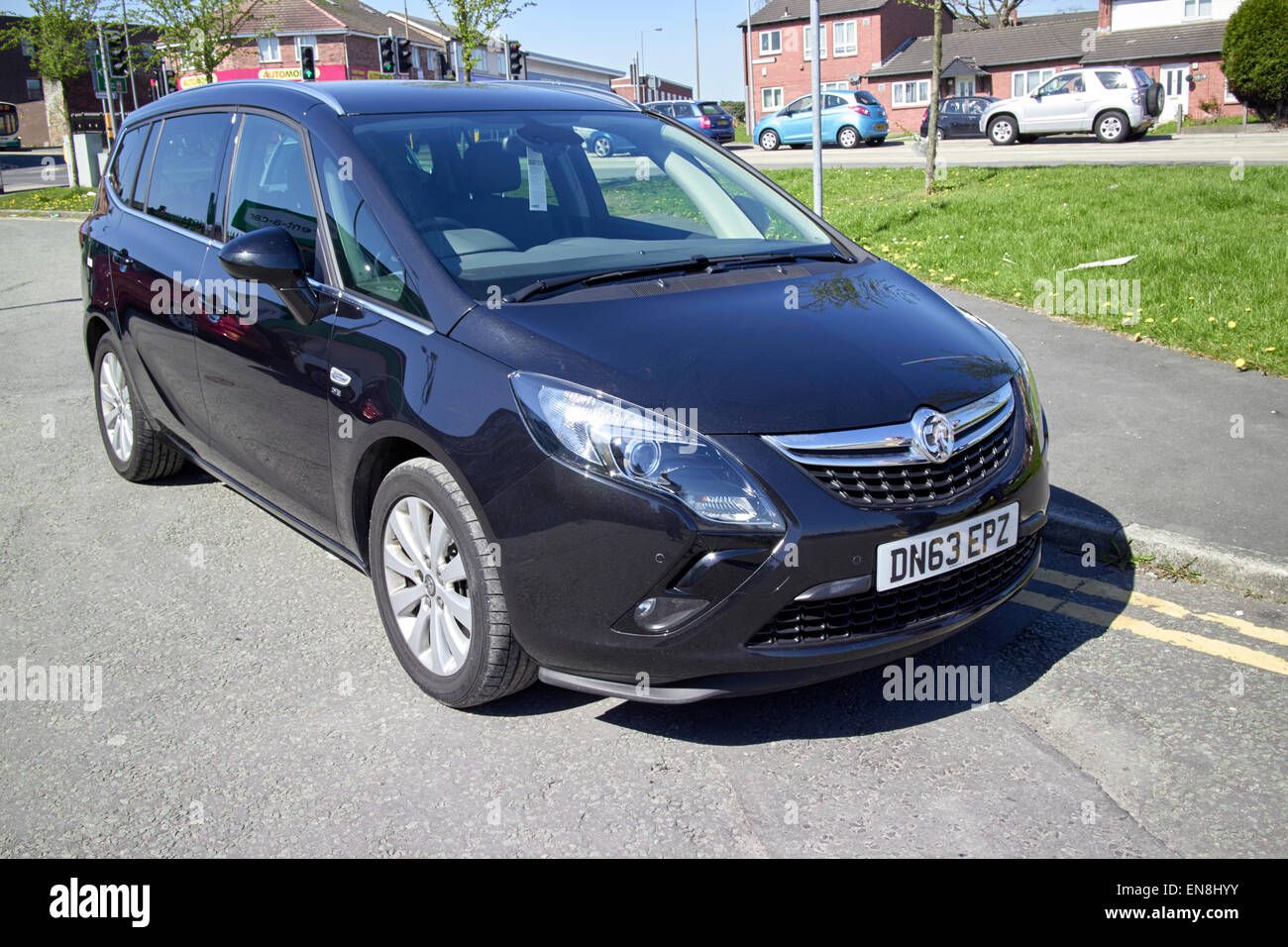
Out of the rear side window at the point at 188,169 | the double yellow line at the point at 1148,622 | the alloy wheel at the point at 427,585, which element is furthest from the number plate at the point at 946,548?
the rear side window at the point at 188,169

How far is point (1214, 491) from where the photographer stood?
5008mm

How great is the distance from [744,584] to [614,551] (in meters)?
0.34

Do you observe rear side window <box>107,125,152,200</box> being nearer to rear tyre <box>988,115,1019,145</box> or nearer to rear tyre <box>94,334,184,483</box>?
rear tyre <box>94,334,184,483</box>

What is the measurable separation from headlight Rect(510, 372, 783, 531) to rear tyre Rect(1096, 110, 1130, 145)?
25.9 m

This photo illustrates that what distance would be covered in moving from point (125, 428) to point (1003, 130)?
2607 centimetres

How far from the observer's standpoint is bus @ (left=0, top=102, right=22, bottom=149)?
64.1 metres

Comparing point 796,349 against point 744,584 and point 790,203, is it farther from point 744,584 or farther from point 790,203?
point 790,203

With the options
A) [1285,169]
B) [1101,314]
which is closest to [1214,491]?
[1101,314]

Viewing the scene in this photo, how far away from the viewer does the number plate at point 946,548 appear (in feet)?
9.66

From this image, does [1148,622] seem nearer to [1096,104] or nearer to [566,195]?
[566,195]

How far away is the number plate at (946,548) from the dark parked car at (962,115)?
34.7m

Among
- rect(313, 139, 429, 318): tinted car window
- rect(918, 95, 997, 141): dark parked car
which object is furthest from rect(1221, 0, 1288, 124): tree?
rect(313, 139, 429, 318): tinted car window

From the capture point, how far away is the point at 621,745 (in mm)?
3268

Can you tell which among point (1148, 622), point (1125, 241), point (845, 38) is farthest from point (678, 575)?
point (845, 38)
